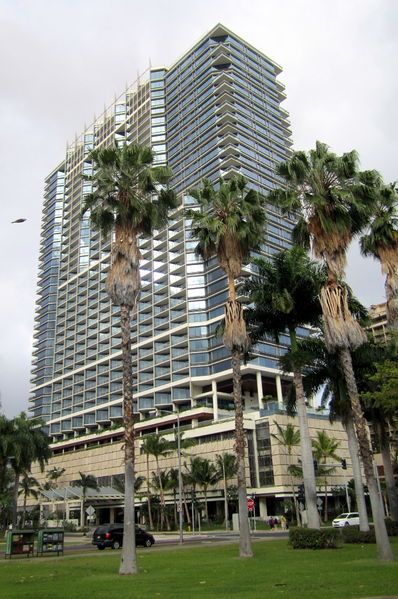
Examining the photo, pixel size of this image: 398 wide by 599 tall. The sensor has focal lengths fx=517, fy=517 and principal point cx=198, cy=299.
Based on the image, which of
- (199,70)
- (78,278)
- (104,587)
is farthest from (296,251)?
(78,278)

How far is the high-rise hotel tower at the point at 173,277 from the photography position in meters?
88.1

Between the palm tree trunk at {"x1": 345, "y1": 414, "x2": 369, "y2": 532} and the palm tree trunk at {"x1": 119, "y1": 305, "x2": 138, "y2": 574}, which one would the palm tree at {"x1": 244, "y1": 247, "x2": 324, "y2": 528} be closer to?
the palm tree trunk at {"x1": 345, "y1": 414, "x2": 369, "y2": 532}

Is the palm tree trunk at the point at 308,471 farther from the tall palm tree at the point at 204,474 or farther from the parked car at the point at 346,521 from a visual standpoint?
the tall palm tree at the point at 204,474

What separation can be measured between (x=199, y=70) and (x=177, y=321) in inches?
2235

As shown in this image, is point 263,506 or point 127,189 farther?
point 263,506

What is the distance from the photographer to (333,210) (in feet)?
73.0

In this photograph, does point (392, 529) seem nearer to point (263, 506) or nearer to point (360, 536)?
point (360, 536)

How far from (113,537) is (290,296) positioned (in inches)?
831

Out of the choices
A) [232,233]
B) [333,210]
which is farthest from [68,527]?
[333,210]

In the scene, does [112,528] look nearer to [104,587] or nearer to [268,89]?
[104,587]

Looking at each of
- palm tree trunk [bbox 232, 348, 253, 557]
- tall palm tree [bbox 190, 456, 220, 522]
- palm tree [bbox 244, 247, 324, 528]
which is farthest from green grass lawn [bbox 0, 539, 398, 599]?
tall palm tree [bbox 190, 456, 220, 522]

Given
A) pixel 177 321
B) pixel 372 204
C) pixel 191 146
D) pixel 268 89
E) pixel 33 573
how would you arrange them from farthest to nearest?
pixel 268 89 → pixel 191 146 → pixel 177 321 → pixel 372 204 → pixel 33 573

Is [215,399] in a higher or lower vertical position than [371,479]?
higher

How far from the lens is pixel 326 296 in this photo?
21.5 meters
